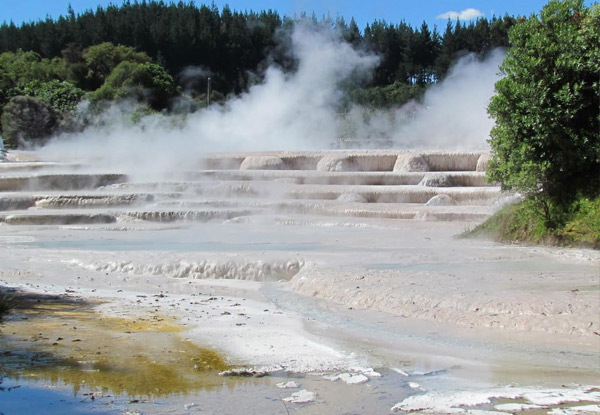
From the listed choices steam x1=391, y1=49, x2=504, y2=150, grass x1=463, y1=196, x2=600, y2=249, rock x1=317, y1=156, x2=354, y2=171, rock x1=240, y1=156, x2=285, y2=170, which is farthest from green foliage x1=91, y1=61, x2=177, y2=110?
grass x1=463, y1=196, x2=600, y2=249

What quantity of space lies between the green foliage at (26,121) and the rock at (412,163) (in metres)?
23.2

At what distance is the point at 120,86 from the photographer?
1864 inches

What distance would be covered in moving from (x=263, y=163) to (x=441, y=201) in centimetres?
812

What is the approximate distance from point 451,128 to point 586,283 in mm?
25038

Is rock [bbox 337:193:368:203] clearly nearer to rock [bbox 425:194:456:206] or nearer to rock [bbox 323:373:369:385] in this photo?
rock [bbox 425:194:456:206]

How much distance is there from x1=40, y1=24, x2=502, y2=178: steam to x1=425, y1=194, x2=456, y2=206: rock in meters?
9.70

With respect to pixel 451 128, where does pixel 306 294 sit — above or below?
below

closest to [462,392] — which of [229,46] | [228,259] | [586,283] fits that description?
[586,283]

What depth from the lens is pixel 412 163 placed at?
23297 mm

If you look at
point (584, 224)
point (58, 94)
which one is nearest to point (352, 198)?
point (584, 224)

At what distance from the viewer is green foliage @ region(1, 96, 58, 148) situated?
38656 mm

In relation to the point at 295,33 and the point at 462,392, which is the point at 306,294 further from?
the point at 295,33

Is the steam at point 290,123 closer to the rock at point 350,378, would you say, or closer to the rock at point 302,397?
the rock at point 350,378

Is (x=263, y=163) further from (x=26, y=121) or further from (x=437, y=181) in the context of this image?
(x=26, y=121)
